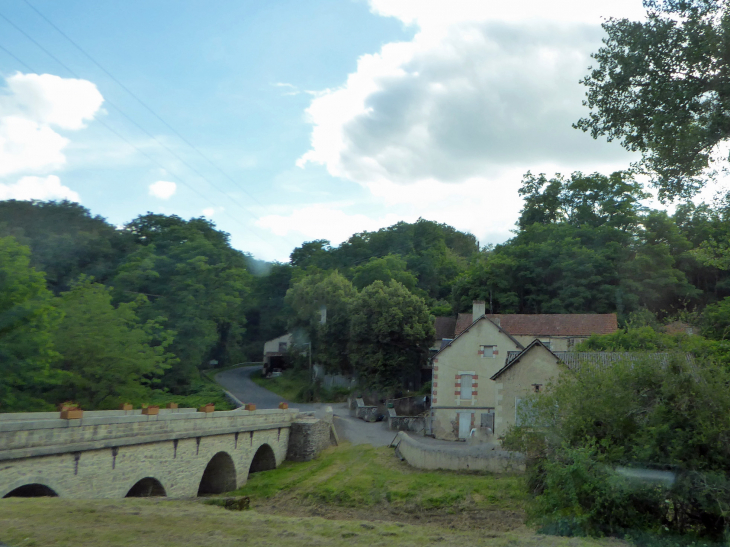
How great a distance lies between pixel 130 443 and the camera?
14.6 m

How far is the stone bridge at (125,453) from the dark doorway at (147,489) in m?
0.03

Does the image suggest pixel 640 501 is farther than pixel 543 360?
No

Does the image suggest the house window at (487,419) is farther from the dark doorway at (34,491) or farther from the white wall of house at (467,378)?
the dark doorway at (34,491)

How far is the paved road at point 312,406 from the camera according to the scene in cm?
3009

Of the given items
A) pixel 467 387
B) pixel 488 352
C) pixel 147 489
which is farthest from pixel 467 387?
pixel 147 489

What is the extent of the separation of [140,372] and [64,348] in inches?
140

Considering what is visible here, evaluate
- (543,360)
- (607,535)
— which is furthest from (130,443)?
(543,360)

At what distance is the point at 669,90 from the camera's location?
12.5 metres

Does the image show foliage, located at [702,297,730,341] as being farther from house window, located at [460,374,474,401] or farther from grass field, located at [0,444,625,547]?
grass field, located at [0,444,625,547]

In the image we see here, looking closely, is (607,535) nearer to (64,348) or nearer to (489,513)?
(489,513)

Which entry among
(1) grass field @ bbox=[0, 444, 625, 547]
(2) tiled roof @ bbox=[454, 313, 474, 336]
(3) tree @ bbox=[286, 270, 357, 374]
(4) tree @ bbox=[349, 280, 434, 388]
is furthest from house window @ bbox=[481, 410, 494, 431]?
(3) tree @ bbox=[286, 270, 357, 374]

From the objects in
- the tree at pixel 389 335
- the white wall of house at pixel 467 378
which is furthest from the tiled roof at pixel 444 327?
the white wall of house at pixel 467 378

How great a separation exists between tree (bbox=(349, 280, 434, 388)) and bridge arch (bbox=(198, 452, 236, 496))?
16.4 m

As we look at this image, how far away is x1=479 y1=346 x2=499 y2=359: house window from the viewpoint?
29.6m
